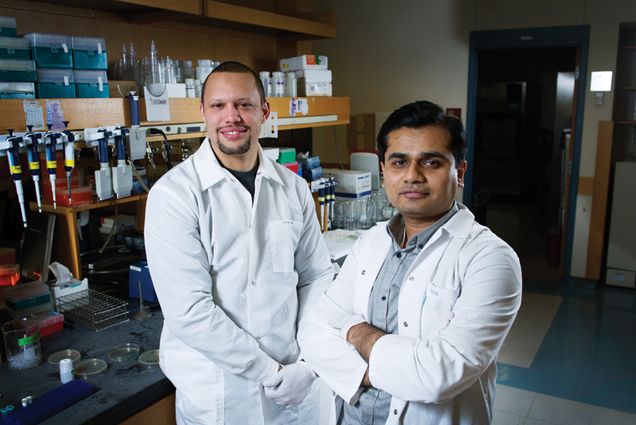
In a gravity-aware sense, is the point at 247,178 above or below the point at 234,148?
below

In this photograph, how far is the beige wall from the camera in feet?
16.0

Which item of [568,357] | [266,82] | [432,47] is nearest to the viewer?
[266,82]

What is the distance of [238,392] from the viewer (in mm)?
1795

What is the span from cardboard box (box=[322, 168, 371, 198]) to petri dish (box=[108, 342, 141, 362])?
6.67ft

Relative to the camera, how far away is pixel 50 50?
2.07m

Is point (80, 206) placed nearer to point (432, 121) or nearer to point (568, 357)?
point (432, 121)

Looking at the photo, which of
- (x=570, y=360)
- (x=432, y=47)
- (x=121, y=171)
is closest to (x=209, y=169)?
(x=121, y=171)

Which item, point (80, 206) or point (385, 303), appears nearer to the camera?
point (385, 303)

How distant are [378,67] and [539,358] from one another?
10.8 ft

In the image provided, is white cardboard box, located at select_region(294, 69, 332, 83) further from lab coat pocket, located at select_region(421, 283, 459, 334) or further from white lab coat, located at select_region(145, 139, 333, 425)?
lab coat pocket, located at select_region(421, 283, 459, 334)

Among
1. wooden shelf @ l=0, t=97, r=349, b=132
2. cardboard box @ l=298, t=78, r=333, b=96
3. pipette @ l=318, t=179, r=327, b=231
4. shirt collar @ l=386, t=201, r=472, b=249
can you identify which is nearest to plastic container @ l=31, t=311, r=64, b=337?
wooden shelf @ l=0, t=97, r=349, b=132

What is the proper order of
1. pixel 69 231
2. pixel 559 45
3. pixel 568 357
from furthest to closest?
pixel 559 45 → pixel 568 357 → pixel 69 231

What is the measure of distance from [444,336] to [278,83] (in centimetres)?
229

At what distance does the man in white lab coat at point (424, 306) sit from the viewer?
1.21 meters
